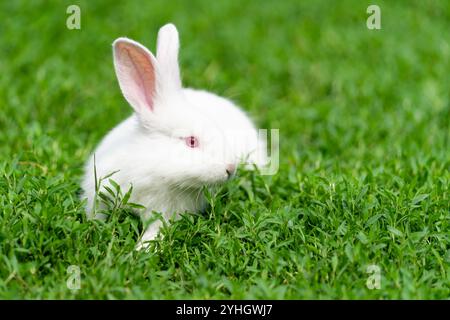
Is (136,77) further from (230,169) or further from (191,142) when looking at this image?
(230,169)

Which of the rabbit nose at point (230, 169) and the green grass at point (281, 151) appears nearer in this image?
the green grass at point (281, 151)

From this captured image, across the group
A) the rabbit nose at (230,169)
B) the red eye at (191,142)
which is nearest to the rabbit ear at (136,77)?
the red eye at (191,142)

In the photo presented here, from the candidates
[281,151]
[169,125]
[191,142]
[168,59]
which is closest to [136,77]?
[168,59]

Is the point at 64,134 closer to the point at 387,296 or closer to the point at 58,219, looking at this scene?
the point at 58,219

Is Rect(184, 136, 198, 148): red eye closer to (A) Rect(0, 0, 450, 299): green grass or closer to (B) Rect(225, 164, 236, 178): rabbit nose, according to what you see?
(B) Rect(225, 164, 236, 178): rabbit nose

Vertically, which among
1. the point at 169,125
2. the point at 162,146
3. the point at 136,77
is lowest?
the point at 162,146

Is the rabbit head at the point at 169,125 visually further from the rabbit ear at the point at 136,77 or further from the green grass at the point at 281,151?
the green grass at the point at 281,151

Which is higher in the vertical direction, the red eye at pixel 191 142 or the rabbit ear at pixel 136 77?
the rabbit ear at pixel 136 77
